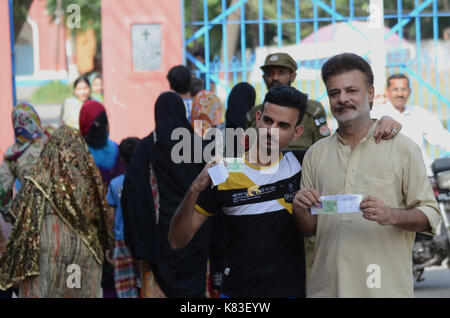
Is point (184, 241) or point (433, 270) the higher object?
point (184, 241)

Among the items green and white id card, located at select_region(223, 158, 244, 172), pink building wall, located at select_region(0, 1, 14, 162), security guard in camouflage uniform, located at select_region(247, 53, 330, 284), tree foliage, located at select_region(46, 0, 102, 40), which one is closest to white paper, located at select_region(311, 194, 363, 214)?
green and white id card, located at select_region(223, 158, 244, 172)

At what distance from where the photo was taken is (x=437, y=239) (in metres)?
7.90

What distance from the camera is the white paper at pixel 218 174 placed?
3387 millimetres

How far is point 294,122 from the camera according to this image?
370cm

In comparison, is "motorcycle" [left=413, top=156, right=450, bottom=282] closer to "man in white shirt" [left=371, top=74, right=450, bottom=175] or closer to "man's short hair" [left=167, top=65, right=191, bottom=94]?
"man in white shirt" [left=371, top=74, right=450, bottom=175]

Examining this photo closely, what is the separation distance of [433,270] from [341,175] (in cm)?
608

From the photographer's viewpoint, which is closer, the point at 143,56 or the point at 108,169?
the point at 108,169

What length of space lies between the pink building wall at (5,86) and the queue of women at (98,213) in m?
2.59

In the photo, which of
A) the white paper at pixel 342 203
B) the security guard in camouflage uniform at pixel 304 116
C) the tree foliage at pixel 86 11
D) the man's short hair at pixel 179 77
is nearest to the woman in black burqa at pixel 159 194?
the security guard in camouflage uniform at pixel 304 116

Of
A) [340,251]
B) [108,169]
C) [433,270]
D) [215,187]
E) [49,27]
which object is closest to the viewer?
[340,251]

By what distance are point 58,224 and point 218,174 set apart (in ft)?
8.89

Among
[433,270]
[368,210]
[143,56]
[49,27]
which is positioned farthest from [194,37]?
[49,27]

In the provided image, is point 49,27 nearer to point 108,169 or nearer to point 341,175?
point 108,169

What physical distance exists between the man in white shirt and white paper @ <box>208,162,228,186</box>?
4874mm
